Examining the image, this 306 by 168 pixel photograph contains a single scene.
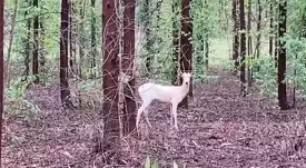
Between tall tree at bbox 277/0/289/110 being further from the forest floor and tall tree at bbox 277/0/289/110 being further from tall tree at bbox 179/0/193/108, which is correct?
tall tree at bbox 179/0/193/108

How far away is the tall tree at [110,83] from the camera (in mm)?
8383

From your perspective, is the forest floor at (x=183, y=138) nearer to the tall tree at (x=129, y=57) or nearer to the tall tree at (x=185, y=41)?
the tall tree at (x=129, y=57)

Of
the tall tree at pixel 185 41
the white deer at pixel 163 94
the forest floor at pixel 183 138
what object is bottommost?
the forest floor at pixel 183 138

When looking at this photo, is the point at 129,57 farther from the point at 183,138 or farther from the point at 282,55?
the point at 282,55

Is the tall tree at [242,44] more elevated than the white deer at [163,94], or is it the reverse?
the tall tree at [242,44]

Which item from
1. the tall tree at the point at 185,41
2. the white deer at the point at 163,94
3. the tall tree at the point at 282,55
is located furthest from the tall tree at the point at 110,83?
the tall tree at the point at 185,41

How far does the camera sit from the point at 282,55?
13.9 meters

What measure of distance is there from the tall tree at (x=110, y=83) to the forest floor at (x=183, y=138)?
0.35 m

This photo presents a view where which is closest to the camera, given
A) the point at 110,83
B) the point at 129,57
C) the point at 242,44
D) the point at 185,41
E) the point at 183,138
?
the point at 110,83

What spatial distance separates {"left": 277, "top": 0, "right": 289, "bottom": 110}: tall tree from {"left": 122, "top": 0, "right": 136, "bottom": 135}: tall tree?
491 centimetres

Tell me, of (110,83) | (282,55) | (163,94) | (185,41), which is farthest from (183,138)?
(185,41)

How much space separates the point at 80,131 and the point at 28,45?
28.2 feet

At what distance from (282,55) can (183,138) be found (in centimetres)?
468

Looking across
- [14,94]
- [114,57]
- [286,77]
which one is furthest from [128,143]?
[286,77]
